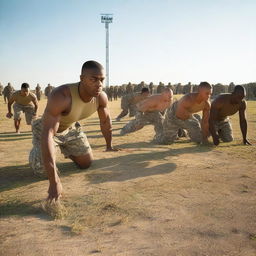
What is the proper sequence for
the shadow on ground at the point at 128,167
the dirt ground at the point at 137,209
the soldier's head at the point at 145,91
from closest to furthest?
1. the dirt ground at the point at 137,209
2. the shadow on ground at the point at 128,167
3. the soldier's head at the point at 145,91

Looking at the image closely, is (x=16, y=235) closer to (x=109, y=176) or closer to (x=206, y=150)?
(x=109, y=176)

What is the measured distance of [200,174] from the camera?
448 centimetres

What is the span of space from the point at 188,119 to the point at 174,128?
0.39 m

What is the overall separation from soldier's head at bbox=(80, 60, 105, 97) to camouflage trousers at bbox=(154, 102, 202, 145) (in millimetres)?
3779

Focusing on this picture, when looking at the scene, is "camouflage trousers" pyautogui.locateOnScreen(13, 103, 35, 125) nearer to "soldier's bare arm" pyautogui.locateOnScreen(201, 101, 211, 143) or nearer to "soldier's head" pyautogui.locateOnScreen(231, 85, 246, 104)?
"soldier's bare arm" pyautogui.locateOnScreen(201, 101, 211, 143)

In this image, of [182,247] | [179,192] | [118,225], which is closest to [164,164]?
[179,192]

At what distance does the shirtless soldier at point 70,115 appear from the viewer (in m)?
3.32

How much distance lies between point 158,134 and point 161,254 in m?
5.46

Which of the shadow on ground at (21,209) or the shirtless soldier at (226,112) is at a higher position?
the shirtless soldier at (226,112)

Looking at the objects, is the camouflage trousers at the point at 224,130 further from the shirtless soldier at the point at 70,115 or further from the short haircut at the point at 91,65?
the short haircut at the point at 91,65

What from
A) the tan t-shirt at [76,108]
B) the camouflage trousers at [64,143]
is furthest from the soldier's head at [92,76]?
the camouflage trousers at [64,143]

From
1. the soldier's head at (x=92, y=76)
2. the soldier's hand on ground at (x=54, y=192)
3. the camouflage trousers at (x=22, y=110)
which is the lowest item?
the soldier's hand on ground at (x=54, y=192)

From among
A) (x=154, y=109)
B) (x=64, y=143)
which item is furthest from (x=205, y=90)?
(x=64, y=143)

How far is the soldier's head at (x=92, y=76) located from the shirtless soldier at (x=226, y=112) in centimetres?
365
